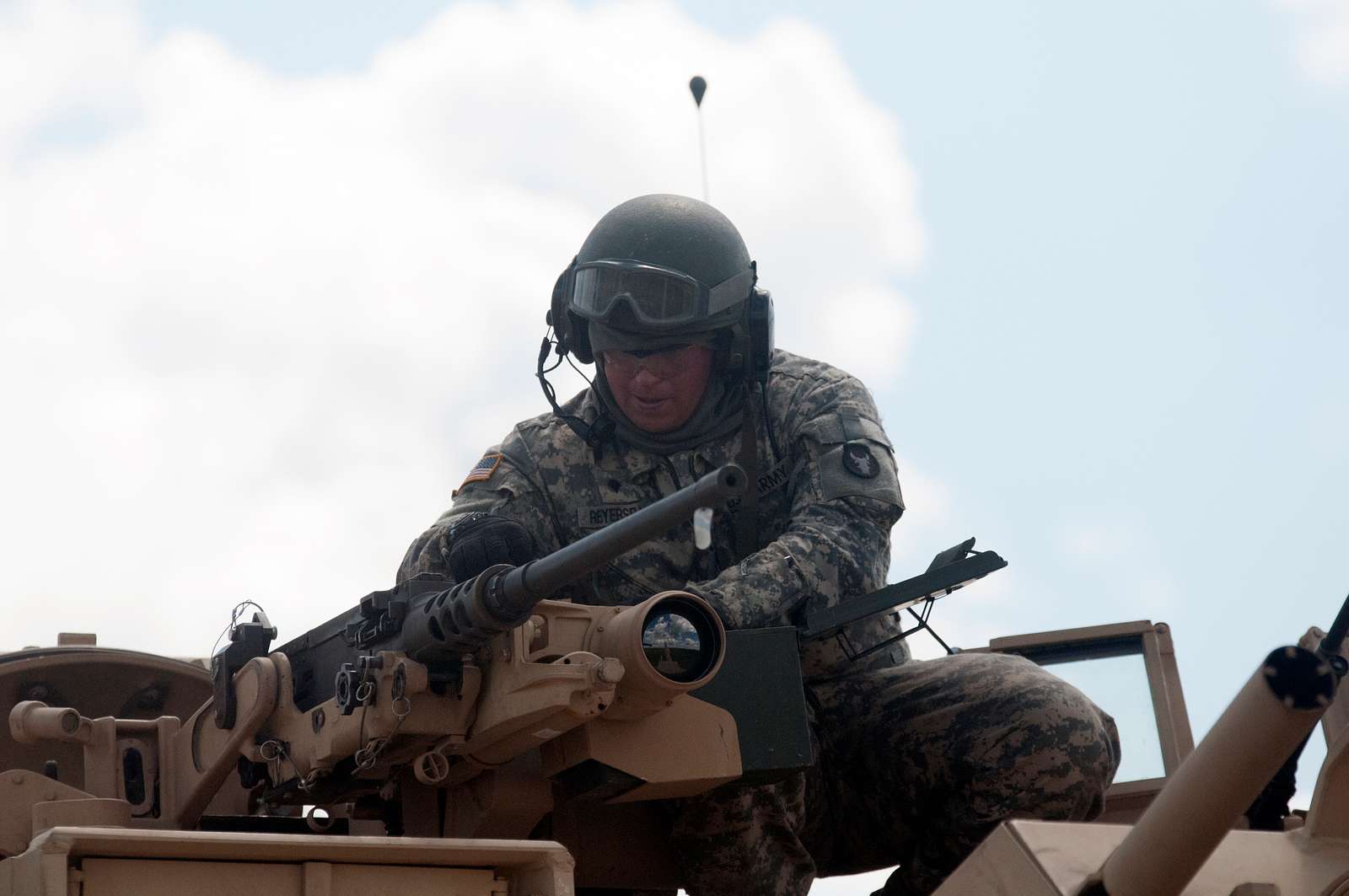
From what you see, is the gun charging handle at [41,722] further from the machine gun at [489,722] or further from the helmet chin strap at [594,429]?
the helmet chin strap at [594,429]

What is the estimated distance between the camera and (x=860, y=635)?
5.84 m

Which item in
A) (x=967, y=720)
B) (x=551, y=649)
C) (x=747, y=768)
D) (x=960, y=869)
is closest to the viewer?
(x=960, y=869)

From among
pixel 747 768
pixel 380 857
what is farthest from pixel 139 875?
pixel 747 768

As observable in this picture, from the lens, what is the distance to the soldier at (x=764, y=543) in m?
5.27

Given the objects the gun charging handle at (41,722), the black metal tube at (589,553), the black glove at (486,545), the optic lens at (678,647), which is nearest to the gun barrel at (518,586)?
the black metal tube at (589,553)

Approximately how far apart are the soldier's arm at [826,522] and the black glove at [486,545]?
495 mm

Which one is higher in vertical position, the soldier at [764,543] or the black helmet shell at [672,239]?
the black helmet shell at [672,239]


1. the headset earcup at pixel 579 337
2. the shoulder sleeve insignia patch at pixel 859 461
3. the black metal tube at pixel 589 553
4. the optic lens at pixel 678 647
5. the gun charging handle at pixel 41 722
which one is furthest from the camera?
the headset earcup at pixel 579 337

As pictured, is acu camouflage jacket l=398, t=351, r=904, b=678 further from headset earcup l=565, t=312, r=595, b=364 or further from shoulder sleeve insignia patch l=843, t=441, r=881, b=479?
headset earcup l=565, t=312, r=595, b=364

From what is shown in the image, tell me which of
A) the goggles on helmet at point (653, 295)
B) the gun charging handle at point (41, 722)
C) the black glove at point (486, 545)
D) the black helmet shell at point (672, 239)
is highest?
the black helmet shell at point (672, 239)

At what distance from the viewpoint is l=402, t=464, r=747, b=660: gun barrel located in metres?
4.28

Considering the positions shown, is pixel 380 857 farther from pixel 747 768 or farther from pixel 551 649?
pixel 747 768

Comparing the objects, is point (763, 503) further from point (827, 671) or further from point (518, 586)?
point (518, 586)

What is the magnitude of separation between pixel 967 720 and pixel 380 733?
174 cm
